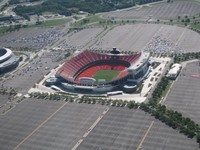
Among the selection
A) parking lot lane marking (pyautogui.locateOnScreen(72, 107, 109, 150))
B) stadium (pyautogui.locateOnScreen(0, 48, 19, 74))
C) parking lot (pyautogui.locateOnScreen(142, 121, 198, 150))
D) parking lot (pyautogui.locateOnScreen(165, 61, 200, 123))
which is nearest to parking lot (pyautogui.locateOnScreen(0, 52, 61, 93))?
stadium (pyautogui.locateOnScreen(0, 48, 19, 74))

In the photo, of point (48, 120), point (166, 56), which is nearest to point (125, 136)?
point (48, 120)

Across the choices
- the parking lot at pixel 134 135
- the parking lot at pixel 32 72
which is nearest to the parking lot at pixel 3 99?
the parking lot at pixel 32 72

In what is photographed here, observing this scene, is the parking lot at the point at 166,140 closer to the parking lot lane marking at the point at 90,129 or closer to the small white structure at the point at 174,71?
the parking lot lane marking at the point at 90,129

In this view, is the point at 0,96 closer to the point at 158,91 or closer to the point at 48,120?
the point at 48,120

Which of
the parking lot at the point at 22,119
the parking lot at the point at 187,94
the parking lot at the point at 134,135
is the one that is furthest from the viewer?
the parking lot at the point at 187,94

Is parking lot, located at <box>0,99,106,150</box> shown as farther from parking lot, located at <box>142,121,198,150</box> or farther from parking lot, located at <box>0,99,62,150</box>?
parking lot, located at <box>142,121,198,150</box>

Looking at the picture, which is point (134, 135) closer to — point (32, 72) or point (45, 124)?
point (45, 124)
